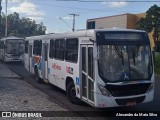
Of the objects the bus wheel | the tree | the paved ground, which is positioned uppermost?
the tree

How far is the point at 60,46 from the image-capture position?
13805 mm

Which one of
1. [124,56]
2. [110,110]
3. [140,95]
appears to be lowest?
[110,110]

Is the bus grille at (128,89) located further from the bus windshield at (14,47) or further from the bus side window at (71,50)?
the bus windshield at (14,47)

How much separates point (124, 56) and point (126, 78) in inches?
28.3

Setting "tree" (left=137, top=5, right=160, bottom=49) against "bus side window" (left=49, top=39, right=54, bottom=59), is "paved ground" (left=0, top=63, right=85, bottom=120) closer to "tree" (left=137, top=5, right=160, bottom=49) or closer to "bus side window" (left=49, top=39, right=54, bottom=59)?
"bus side window" (left=49, top=39, right=54, bottom=59)

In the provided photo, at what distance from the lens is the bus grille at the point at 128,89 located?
31.2 feet

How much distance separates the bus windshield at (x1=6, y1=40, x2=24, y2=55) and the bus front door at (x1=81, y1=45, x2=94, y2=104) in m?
22.2

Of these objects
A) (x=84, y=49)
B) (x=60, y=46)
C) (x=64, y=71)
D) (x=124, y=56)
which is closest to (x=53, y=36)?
(x=60, y=46)

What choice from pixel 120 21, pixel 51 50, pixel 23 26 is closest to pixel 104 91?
pixel 51 50

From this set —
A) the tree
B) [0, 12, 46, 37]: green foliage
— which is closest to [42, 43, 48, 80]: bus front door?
the tree

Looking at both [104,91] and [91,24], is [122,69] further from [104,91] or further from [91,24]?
[91,24]

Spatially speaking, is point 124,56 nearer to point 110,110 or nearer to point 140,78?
point 140,78

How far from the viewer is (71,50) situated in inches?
480

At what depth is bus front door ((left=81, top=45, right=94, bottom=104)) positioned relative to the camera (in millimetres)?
9992
